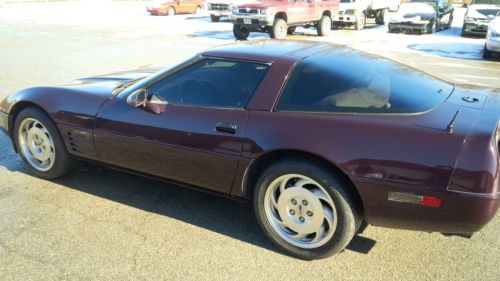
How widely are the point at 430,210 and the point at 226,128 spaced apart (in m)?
1.36

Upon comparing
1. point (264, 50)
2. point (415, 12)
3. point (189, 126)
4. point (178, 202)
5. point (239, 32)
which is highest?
point (264, 50)

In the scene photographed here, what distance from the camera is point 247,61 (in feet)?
10.7

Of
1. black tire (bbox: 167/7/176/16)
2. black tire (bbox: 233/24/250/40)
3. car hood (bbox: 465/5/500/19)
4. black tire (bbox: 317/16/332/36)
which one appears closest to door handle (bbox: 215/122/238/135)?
black tire (bbox: 233/24/250/40)

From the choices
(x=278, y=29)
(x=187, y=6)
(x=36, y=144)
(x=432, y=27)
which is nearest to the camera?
(x=36, y=144)

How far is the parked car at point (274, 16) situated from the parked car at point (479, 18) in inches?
202

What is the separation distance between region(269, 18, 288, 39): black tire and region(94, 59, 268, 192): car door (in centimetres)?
1223

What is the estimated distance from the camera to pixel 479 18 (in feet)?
51.2

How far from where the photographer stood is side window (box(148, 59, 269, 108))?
123 inches

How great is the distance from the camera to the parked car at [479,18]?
15461 millimetres

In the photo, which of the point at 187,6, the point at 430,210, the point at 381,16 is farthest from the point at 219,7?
the point at 430,210

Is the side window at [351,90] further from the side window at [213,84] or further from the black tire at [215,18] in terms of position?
the black tire at [215,18]

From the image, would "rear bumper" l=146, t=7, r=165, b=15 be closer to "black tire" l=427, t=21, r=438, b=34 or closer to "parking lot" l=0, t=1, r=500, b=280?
"black tire" l=427, t=21, r=438, b=34

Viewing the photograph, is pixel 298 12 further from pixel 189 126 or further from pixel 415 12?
pixel 189 126

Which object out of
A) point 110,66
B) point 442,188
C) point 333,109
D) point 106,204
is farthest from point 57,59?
point 442,188
